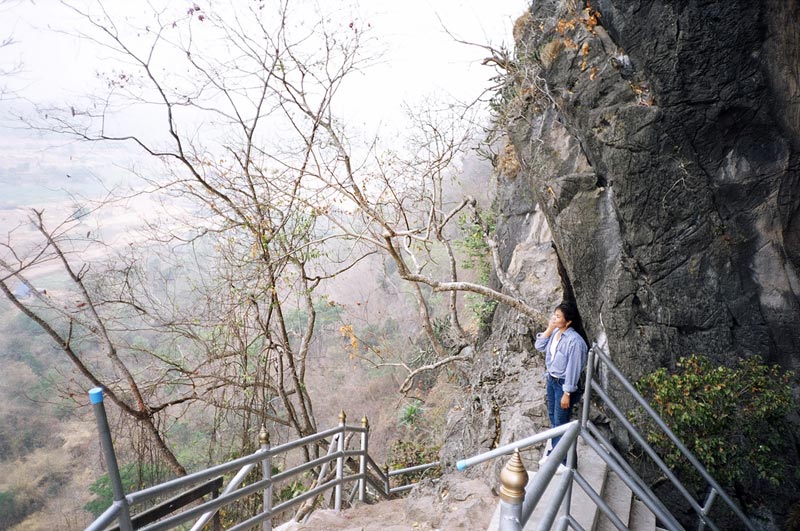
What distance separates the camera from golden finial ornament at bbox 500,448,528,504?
142 cm

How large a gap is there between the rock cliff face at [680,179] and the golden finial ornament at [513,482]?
165 inches

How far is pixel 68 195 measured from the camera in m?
7.36

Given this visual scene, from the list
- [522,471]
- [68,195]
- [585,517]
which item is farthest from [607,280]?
[68,195]

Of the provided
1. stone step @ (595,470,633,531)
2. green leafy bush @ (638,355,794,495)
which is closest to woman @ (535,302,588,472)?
stone step @ (595,470,633,531)

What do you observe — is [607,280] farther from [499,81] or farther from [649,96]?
[499,81]

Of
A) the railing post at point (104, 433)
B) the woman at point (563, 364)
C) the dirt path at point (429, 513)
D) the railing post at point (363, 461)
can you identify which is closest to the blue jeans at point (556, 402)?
the woman at point (563, 364)

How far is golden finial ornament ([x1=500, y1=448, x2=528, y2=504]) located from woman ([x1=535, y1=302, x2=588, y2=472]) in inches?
134

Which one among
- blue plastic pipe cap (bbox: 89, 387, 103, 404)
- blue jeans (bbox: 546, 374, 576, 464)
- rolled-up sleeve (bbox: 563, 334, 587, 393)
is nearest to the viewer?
blue plastic pipe cap (bbox: 89, 387, 103, 404)

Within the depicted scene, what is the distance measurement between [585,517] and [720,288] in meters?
2.99

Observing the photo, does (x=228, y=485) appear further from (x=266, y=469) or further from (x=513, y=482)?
(x=513, y=482)

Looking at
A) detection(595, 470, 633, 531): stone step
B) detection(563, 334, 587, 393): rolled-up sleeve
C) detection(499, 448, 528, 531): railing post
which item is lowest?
detection(595, 470, 633, 531): stone step

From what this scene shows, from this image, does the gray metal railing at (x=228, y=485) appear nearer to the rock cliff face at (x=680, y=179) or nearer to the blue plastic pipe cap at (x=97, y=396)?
the blue plastic pipe cap at (x=97, y=396)

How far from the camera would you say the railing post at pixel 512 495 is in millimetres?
1421

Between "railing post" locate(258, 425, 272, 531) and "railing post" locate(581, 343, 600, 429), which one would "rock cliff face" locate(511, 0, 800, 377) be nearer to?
"railing post" locate(581, 343, 600, 429)
